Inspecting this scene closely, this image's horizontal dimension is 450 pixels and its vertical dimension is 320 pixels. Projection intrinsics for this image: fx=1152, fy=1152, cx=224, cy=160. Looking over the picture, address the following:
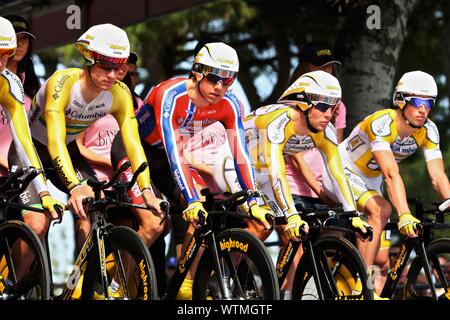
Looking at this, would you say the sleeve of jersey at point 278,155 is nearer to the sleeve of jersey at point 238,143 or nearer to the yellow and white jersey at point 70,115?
the sleeve of jersey at point 238,143

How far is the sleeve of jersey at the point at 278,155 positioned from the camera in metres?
8.40

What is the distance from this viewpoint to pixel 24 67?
351 inches

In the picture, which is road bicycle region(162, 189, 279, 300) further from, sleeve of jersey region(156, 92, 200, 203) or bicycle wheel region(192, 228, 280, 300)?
sleeve of jersey region(156, 92, 200, 203)

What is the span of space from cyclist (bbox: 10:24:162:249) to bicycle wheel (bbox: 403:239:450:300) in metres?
2.32

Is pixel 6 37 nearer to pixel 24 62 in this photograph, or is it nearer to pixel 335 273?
pixel 24 62

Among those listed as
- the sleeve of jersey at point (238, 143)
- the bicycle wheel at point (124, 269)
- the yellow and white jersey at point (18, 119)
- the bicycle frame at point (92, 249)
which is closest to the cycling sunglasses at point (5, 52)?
the yellow and white jersey at point (18, 119)

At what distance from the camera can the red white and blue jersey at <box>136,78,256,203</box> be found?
26.5 feet

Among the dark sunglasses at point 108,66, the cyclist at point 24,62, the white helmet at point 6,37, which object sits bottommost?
the dark sunglasses at point 108,66

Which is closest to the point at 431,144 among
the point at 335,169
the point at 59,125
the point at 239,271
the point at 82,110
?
the point at 335,169

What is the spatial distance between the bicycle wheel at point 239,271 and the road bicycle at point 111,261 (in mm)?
612
